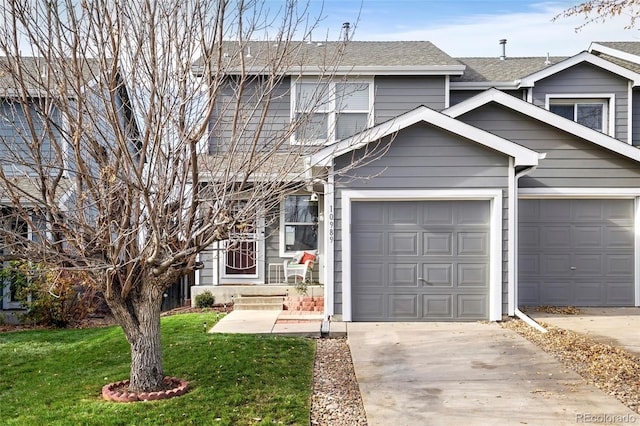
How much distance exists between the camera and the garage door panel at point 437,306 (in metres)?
10.8

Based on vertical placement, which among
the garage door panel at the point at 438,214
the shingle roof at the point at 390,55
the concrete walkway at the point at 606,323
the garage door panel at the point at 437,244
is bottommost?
the concrete walkway at the point at 606,323

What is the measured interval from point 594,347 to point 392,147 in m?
4.62

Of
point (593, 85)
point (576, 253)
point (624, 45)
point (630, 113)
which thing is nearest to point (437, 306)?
point (576, 253)

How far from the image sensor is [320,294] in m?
13.2

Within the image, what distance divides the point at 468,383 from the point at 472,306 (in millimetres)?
3941

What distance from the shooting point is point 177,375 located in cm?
720

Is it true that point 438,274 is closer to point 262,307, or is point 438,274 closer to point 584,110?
point 262,307

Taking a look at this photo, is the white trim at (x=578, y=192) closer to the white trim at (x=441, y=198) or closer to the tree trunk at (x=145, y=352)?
the white trim at (x=441, y=198)

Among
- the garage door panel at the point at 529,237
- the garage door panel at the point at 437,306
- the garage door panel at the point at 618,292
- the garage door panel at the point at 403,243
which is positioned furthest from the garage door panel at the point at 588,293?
the garage door panel at the point at 403,243

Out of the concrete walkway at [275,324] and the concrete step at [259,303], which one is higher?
the concrete step at [259,303]

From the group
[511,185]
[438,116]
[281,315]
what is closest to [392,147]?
[438,116]

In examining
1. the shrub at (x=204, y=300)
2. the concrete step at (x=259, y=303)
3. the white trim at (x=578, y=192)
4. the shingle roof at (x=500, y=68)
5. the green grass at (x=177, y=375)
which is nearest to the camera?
the green grass at (x=177, y=375)

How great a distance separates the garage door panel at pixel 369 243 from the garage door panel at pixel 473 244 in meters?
1.42

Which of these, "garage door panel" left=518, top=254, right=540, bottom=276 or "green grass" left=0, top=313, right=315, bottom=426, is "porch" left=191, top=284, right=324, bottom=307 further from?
"garage door panel" left=518, top=254, right=540, bottom=276
